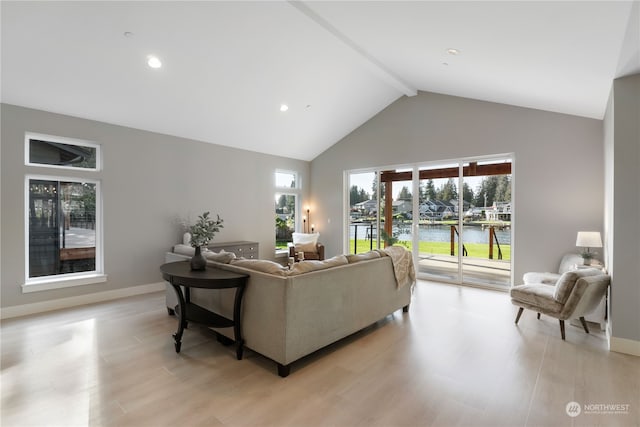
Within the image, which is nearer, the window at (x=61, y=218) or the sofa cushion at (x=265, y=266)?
the sofa cushion at (x=265, y=266)

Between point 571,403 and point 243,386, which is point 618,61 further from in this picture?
point 243,386

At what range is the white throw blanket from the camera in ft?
12.7

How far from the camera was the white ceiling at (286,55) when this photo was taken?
2.65 meters

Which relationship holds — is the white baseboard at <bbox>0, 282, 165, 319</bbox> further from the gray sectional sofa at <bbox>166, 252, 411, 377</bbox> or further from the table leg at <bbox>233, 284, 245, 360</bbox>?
the table leg at <bbox>233, 284, 245, 360</bbox>

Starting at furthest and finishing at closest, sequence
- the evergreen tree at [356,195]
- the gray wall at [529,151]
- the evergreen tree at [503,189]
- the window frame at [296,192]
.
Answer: the window frame at [296,192] < the evergreen tree at [356,195] < the evergreen tree at [503,189] < the gray wall at [529,151]

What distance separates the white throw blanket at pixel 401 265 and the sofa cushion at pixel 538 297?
3.93ft

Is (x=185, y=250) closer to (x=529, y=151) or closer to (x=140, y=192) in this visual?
(x=140, y=192)

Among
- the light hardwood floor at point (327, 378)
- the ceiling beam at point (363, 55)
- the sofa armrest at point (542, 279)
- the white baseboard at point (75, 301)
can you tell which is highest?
the ceiling beam at point (363, 55)

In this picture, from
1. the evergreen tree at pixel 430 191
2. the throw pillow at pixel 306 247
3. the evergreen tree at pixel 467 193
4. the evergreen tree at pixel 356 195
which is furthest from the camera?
the evergreen tree at pixel 356 195

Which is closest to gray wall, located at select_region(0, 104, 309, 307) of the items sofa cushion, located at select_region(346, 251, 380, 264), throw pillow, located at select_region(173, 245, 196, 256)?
throw pillow, located at select_region(173, 245, 196, 256)

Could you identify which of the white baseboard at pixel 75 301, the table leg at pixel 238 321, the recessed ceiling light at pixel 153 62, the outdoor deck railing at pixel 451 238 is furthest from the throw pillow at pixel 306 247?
the recessed ceiling light at pixel 153 62

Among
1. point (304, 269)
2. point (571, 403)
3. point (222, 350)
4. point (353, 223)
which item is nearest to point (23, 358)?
point (222, 350)

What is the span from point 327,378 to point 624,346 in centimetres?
288

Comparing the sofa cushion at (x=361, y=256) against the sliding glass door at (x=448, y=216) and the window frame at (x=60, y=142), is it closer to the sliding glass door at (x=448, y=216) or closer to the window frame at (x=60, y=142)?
the sliding glass door at (x=448, y=216)
